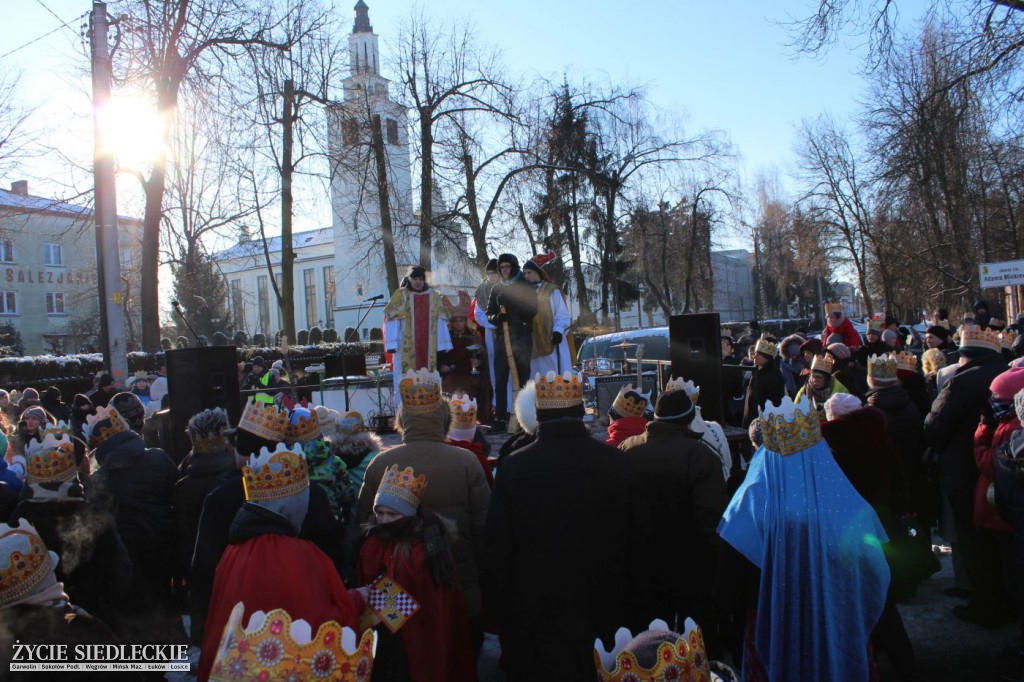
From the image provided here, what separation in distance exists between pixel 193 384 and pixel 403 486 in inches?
215

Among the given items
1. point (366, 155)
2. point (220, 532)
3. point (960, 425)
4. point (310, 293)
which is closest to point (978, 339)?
point (960, 425)

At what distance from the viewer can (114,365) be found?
1196cm

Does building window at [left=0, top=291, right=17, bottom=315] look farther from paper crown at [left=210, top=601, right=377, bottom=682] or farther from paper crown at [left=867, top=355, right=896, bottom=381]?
paper crown at [left=210, top=601, right=377, bottom=682]

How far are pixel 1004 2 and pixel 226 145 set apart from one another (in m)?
14.4

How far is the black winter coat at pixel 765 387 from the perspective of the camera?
8.99 meters

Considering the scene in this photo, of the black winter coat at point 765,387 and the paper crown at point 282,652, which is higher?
the black winter coat at point 765,387

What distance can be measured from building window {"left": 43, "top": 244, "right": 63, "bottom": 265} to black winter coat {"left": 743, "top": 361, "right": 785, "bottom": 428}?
59.4 metres

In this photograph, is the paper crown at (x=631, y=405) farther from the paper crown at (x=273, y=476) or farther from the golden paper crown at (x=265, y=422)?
the paper crown at (x=273, y=476)

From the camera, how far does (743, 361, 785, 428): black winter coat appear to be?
8.99m

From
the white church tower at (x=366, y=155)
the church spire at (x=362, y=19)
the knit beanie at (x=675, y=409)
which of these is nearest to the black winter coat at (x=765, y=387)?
the knit beanie at (x=675, y=409)

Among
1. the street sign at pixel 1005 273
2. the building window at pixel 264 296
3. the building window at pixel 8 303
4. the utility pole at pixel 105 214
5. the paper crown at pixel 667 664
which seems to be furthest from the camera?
the building window at pixel 264 296

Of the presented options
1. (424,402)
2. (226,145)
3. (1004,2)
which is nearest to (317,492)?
(424,402)

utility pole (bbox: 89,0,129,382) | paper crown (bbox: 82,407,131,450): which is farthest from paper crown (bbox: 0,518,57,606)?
utility pole (bbox: 89,0,129,382)

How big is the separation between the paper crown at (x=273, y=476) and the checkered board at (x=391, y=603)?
0.56 metres
